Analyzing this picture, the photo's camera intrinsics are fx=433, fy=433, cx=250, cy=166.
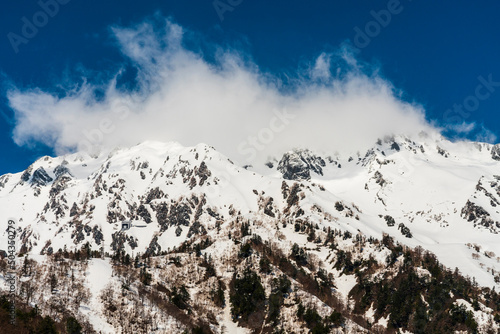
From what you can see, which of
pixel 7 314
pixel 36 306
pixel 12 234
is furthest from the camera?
pixel 36 306

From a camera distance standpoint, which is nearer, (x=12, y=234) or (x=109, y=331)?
(x=12, y=234)

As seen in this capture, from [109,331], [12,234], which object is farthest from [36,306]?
[12,234]

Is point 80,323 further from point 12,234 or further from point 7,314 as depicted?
point 12,234

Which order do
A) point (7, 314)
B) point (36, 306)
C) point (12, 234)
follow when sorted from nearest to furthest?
point (12, 234) → point (7, 314) → point (36, 306)

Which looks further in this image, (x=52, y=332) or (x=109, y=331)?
(x=109, y=331)

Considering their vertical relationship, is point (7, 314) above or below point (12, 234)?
below

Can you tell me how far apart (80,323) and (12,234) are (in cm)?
10188

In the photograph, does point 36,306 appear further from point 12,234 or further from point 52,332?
point 12,234

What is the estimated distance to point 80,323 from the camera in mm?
196625

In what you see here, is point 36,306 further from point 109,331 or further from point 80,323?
point 109,331

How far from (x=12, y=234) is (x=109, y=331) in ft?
345

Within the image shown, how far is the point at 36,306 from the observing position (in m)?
191

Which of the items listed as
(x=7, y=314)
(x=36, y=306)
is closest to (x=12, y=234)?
(x=7, y=314)

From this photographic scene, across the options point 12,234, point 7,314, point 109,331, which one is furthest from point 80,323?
point 12,234
